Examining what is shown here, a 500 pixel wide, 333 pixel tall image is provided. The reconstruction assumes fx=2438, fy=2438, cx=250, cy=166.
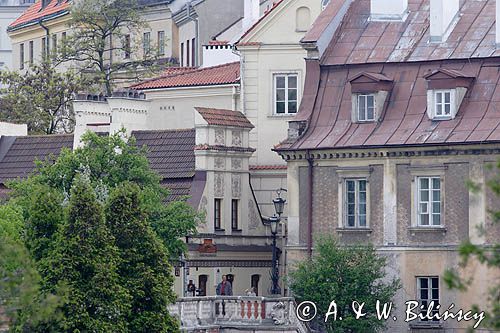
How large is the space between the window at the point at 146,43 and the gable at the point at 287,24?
80.3 feet

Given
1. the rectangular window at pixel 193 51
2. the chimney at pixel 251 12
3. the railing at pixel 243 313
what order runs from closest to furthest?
the railing at pixel 243 313 → the chimney at pixel 251 12 → the rectangular window at pixel 193 51

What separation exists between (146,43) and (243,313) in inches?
1560

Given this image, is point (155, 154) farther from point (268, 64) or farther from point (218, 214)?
point (268, 64)

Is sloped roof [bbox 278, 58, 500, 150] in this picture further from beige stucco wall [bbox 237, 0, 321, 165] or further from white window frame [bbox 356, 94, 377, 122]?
beige stucco wall [bbox 237, 0, 321, 165]

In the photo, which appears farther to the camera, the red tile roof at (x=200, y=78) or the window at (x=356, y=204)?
the red tile roof at (x=200, y=78)

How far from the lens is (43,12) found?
119 m

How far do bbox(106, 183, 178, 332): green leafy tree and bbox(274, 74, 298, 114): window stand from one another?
18988mm

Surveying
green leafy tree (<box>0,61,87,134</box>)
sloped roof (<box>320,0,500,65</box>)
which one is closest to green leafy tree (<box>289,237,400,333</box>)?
sloped roof (<box>320,0,500,65</box>)

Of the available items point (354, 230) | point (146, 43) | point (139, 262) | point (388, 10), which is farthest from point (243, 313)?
point (146, 43)

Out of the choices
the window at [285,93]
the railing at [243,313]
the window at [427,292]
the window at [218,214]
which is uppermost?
the window at [285,93]

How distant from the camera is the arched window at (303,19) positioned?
78000mm

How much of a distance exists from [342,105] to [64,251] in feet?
52.9

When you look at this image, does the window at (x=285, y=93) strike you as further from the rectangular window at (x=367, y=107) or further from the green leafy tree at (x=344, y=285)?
the green leafy tree at (x=344, y=285)

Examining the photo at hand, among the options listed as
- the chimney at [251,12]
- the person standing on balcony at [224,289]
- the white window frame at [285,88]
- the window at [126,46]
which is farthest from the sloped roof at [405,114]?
the window at [126,46]
